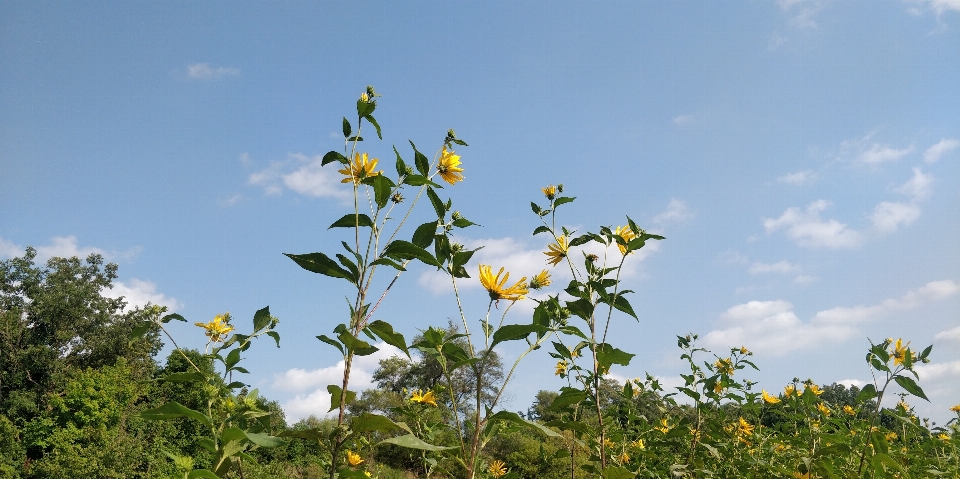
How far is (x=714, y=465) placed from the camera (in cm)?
235

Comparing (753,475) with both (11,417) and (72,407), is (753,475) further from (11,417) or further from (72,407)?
(11,417)

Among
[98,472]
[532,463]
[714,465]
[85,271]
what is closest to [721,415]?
[714,465]

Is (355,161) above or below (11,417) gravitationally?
below

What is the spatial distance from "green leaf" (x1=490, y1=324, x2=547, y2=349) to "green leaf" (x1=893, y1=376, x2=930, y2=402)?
1235 millimetres

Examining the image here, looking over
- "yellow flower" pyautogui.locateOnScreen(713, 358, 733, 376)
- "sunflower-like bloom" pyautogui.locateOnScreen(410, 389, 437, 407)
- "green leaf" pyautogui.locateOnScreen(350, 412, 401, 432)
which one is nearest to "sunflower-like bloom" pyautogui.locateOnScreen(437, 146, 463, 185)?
"green leaf" pyautogui.locateOnScreen(350, 412, 401, 432)

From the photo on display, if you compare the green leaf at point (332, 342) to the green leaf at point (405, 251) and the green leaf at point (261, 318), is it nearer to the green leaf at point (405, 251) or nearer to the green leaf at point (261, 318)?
the green leaf at point (405, 251)

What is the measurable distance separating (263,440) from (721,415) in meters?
2.03

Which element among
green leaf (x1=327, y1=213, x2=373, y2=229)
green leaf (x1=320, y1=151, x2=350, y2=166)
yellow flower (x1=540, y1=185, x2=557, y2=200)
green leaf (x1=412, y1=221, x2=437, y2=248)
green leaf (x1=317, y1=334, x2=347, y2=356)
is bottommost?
green leaf (x1=317, y1=334, x2=347, y2=356)

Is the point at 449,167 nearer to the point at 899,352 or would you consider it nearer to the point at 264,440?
the point at 264,440

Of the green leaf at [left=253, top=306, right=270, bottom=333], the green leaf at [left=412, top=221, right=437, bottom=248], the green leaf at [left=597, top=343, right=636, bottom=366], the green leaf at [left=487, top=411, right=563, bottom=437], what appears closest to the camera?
the green leaf at [left=487, top=411, right=563, bottom=437]

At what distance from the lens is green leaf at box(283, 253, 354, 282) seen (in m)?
0.96

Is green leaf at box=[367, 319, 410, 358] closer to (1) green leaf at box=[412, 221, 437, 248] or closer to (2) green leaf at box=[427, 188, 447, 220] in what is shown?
(1) green leaf at box=[412, 221, 437, 248]

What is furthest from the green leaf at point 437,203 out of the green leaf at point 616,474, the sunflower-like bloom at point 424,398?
the sunflower-like bloom at point 424,398

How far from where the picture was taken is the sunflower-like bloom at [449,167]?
1.36 metres
